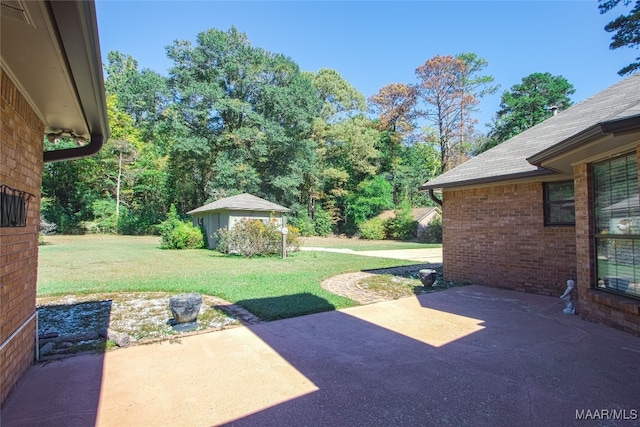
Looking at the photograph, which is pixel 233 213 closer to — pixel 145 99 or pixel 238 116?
pixel 238 116

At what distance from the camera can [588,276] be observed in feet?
16.7

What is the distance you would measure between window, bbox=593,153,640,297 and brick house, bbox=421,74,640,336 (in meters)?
0.01

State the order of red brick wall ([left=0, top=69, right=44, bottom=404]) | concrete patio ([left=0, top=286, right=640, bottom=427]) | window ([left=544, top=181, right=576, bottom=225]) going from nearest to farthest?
concrete patio ([left=0, top=286, right=640, bottom=427]) → red brick wall ([left=0, top=69, right=44, bottom=404]) → window ([left=544, top=181, right=576, bottom=225])

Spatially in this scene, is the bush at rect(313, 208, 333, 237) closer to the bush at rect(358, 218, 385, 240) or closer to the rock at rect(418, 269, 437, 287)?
the bush at rect(358, 218, 385, 240)

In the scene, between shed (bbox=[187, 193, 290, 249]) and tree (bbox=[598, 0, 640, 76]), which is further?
shed (bbox=[187, 193, 290, 249])

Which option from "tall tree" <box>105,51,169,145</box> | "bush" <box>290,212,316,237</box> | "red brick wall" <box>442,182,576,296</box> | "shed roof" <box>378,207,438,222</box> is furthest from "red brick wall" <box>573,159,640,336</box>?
"tall tree" <box>105,51,169,145</box>

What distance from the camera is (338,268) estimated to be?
11.0m

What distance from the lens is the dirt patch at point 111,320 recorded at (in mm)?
4215

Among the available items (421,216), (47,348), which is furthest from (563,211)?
(421,216)

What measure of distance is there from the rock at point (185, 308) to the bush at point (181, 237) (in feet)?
48.9

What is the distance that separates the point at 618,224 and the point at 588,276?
0.93 meters

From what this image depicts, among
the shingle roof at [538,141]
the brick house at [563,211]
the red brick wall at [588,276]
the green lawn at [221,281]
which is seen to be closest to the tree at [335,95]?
the green lawn at [221,281]

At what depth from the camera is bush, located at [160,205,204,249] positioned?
1852cm

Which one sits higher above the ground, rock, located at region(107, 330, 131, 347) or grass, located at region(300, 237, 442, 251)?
grass, located at region(300, 237, 442, 251)
